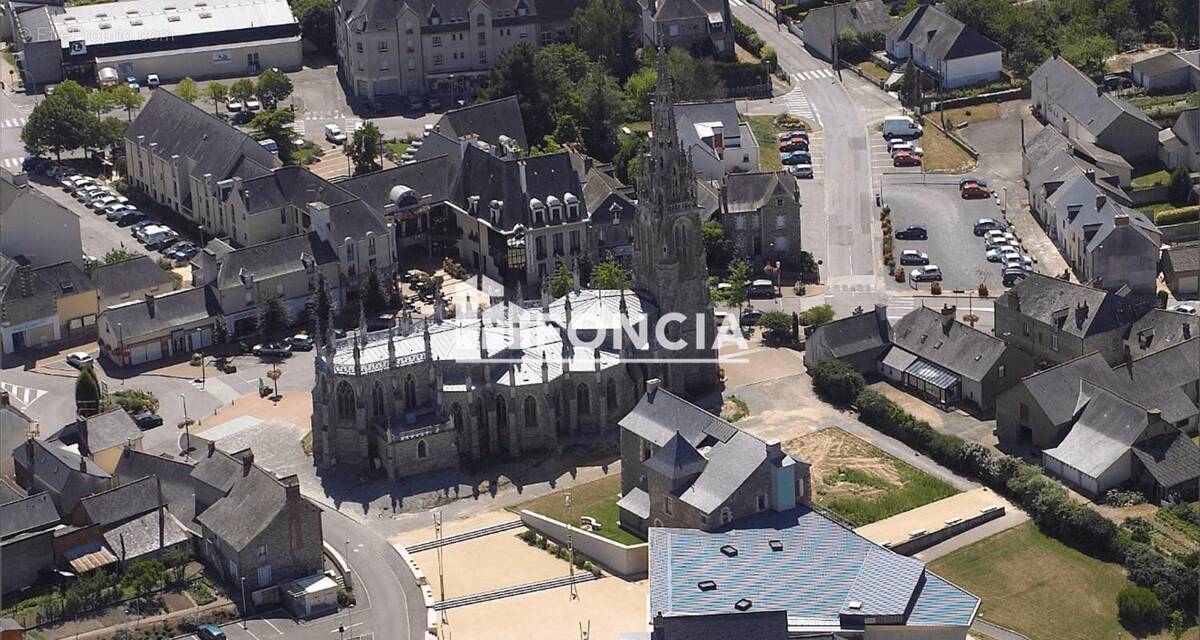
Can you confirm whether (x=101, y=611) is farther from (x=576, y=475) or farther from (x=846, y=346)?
(x=846, y=346)

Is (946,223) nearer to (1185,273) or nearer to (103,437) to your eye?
(1185,273)

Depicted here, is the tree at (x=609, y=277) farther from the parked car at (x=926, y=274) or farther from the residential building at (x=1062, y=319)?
the residential building at (x=1062, y=319)

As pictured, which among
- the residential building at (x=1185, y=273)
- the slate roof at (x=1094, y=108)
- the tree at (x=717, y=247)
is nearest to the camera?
the residential building at (x=1185, y=273)

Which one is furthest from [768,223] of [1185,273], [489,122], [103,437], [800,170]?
[103,437]

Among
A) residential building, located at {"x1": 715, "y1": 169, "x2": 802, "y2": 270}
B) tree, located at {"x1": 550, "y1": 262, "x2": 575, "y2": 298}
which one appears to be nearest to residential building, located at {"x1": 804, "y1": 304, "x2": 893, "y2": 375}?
tree, located at {"x1": 550, "y1": 262, "x2": 575, "y2": 298}

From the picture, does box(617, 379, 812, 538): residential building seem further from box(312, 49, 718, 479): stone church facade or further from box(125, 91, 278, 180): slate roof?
box(125, 91, 278, 180): slate roof

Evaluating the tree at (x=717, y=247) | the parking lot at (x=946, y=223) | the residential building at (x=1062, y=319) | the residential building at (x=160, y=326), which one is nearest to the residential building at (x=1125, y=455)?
the residential building at (x=1062, y=319)
